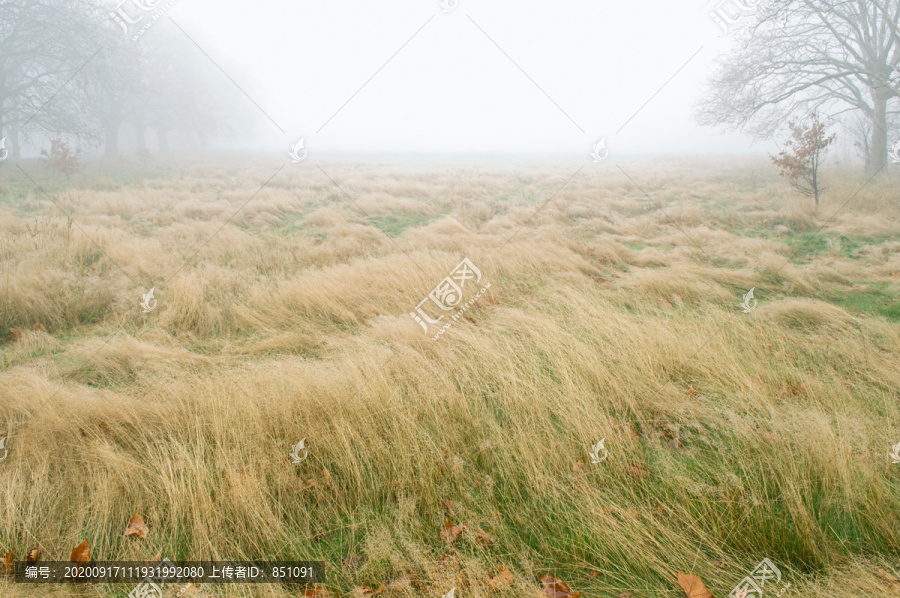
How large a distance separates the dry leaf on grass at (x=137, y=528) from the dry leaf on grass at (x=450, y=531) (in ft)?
5.43

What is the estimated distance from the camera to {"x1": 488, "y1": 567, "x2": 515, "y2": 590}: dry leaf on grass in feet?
5.84

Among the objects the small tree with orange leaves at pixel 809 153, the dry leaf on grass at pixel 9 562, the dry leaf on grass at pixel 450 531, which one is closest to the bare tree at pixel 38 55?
Result: the dry leaf on grass at pixel 9 562

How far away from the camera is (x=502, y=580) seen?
1807mm

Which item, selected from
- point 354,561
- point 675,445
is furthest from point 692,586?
point 354,561

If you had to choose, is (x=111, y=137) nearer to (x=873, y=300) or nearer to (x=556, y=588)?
(x=556, y=588)

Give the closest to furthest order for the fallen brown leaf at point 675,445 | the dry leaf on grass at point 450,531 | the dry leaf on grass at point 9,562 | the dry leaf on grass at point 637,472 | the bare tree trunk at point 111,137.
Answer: the dry leaf on grass at point 9,562 < the dry leaf on grass at point 450,531 < the dry leaf on grass at point 637,472 < the fallen brown leaf at point 675,445 < the bare tree trunk at point 111,137

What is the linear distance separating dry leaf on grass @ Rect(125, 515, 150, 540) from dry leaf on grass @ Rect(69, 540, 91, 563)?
165 millimetres

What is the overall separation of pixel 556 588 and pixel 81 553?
97.1 inches

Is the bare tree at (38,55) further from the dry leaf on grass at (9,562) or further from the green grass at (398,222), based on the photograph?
the dry leaf on grass at (9,562)

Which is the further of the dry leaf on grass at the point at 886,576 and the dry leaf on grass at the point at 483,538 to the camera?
the dry leaf on grass at the point at 483,538

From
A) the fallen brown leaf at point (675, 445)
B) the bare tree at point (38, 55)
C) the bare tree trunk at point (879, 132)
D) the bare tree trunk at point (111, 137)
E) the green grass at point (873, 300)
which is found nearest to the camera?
the fallen brown leaf at point (675, 445)

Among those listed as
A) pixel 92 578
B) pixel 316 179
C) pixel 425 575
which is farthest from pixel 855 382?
pixel 316 179

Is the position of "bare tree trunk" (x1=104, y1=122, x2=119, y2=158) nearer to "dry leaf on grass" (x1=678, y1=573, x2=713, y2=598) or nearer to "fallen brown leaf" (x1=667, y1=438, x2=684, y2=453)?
"fallen brown leaf" (x1=667, y1=438, x2=684, y2=453)

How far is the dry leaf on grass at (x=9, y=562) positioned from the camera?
1.93m
